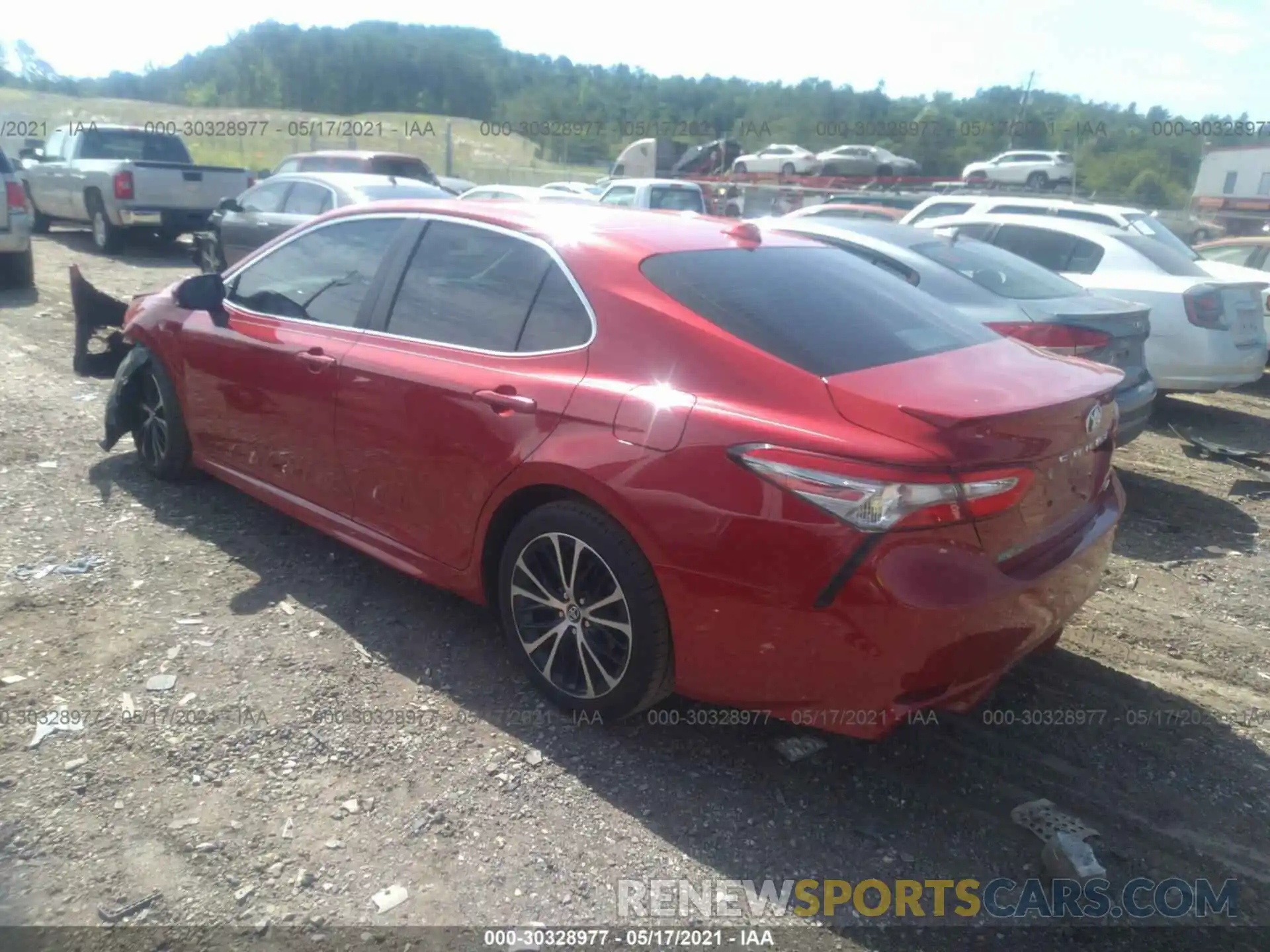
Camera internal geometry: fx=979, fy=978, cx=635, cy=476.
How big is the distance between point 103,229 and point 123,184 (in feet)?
3.65

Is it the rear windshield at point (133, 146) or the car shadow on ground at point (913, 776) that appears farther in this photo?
the rear windshield at point (133, 146)

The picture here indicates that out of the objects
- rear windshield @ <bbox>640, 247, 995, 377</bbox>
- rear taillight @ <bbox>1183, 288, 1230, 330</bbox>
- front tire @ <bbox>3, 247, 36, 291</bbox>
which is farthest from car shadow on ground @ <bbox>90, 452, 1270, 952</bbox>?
front tire @ <bbox>3, 247, 36, 291</bbox>

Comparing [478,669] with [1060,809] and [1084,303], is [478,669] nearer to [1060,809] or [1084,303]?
[1060,809]

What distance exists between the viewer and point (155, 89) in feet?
225

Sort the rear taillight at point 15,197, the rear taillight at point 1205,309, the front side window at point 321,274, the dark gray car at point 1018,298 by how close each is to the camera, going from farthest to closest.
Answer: the rear taillight at point 15,197
the rear taillight at point 1205,309
the dark gray car at point 1018,298
the front side window at point 321,274

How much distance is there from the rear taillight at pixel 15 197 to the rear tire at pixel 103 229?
318 centimetres

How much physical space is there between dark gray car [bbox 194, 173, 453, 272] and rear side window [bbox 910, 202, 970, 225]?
19.7ft

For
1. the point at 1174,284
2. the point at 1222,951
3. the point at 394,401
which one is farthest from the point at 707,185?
the point at 1222,951

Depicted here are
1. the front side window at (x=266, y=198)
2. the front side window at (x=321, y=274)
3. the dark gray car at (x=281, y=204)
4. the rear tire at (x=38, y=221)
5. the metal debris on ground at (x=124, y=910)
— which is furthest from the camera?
the rear tire at (x=38, y=221)

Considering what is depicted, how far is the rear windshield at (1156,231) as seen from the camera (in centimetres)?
917

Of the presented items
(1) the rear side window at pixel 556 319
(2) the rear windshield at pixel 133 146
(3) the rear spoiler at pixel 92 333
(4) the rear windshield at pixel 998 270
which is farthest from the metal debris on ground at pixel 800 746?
(2) the rear windshield at pixel 133 146

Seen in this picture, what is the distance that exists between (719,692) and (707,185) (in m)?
20.0

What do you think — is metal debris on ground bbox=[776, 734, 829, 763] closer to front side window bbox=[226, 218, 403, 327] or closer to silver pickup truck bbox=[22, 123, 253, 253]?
front side window bbox=[226, 218, 403, 327]

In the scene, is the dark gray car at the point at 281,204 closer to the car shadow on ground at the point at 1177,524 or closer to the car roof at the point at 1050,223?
the car roof at the point at 1050,223
